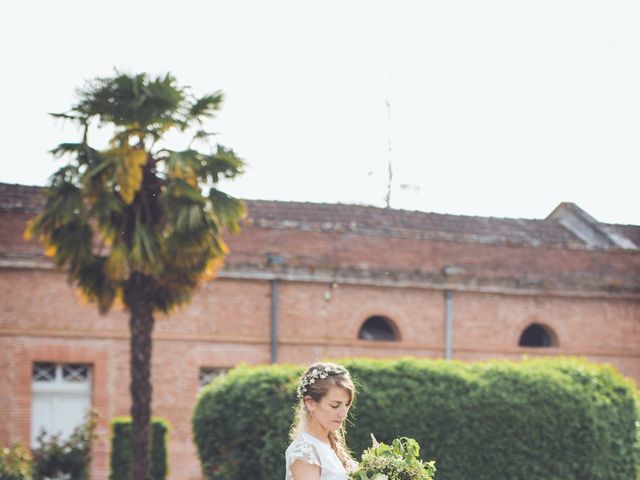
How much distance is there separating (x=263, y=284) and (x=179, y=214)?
20.9 feet

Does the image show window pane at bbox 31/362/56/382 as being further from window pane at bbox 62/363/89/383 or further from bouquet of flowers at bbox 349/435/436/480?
bouquet of flowers at bbox 349/435/436/480

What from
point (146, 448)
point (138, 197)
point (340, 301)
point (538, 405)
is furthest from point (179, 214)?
point (340, 301)

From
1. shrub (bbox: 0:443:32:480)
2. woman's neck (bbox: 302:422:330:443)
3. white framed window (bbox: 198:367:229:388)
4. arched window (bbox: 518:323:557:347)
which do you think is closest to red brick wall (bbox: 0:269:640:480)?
white framed window (bbox: 198:367:229:388)

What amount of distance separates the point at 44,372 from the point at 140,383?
5573 millimetres

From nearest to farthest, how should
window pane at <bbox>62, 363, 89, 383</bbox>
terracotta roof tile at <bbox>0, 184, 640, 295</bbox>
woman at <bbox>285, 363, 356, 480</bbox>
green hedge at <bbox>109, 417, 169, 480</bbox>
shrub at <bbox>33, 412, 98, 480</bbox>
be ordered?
woman at <bbox>285, 363, 356, 480</bbox>
green hedge at <bbox>109, 417, 169, 480</bbox>
shrub at <bbox>33, 412, 98, 480</bbox>
window pane at <bbox>62, 363, 89, 383</bbox>
terracotta roof tile at <bbox>0, 184, 640, 295</bbox>

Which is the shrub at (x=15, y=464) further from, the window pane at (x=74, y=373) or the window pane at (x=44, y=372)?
the window pane at (x=74, y=373)

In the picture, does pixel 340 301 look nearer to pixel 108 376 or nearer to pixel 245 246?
pixel 245 246

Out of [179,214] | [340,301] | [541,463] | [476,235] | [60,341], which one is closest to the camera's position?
[541,463]

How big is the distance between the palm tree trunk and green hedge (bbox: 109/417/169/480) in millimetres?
1971

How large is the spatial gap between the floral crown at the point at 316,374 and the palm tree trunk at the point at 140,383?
1145 centimetres

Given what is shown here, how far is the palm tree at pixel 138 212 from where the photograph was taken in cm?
1772

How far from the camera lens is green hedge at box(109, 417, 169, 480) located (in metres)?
19.6

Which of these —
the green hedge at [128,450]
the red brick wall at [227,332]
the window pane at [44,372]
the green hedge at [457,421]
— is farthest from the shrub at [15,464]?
the green hedge at [457,421]

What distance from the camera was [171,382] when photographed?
2312cm
